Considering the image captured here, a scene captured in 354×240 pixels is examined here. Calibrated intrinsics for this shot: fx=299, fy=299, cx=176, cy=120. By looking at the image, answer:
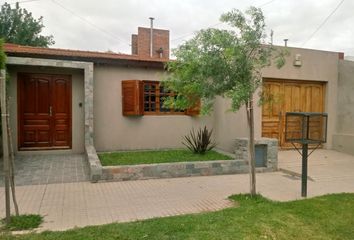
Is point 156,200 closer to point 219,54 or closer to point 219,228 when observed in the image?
point 219,228

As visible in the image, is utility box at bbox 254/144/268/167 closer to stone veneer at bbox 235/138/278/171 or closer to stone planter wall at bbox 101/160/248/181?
stone veneer at bbox 235/138/278/171

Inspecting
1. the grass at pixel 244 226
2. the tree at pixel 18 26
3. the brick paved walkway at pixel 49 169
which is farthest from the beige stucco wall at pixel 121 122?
the tree at pixel 18 26

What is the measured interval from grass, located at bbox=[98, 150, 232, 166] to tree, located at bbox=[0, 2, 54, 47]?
24.2m

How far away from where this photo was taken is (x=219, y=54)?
5.08 meters

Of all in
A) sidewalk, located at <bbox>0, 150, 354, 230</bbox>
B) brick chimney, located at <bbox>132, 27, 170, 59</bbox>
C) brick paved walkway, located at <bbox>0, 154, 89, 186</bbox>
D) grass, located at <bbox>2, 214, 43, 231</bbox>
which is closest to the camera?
grass, located at <bbox>2, 214, 43, 231</bbox>

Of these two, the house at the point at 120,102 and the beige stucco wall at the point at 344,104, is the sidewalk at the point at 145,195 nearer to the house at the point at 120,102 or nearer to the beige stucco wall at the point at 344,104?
the house at the point at 120,102

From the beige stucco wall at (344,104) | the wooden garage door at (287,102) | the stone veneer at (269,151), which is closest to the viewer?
the stone veneer at (269,151)

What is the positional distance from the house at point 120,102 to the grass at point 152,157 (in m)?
0.67

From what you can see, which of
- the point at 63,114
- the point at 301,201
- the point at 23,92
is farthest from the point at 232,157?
the point at 23,92

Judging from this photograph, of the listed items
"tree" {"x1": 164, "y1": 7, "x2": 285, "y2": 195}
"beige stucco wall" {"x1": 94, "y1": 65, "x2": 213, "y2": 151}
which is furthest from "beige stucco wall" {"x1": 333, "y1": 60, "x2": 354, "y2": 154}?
"tree" {"x1": 164, "y1": 7, "x2": 285, "y2": 195}

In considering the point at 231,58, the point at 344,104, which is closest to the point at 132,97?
the point at 231,58

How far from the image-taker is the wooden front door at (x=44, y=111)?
9.18 metres

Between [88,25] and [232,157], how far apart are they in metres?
18.5

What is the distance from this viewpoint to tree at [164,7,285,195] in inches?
197
